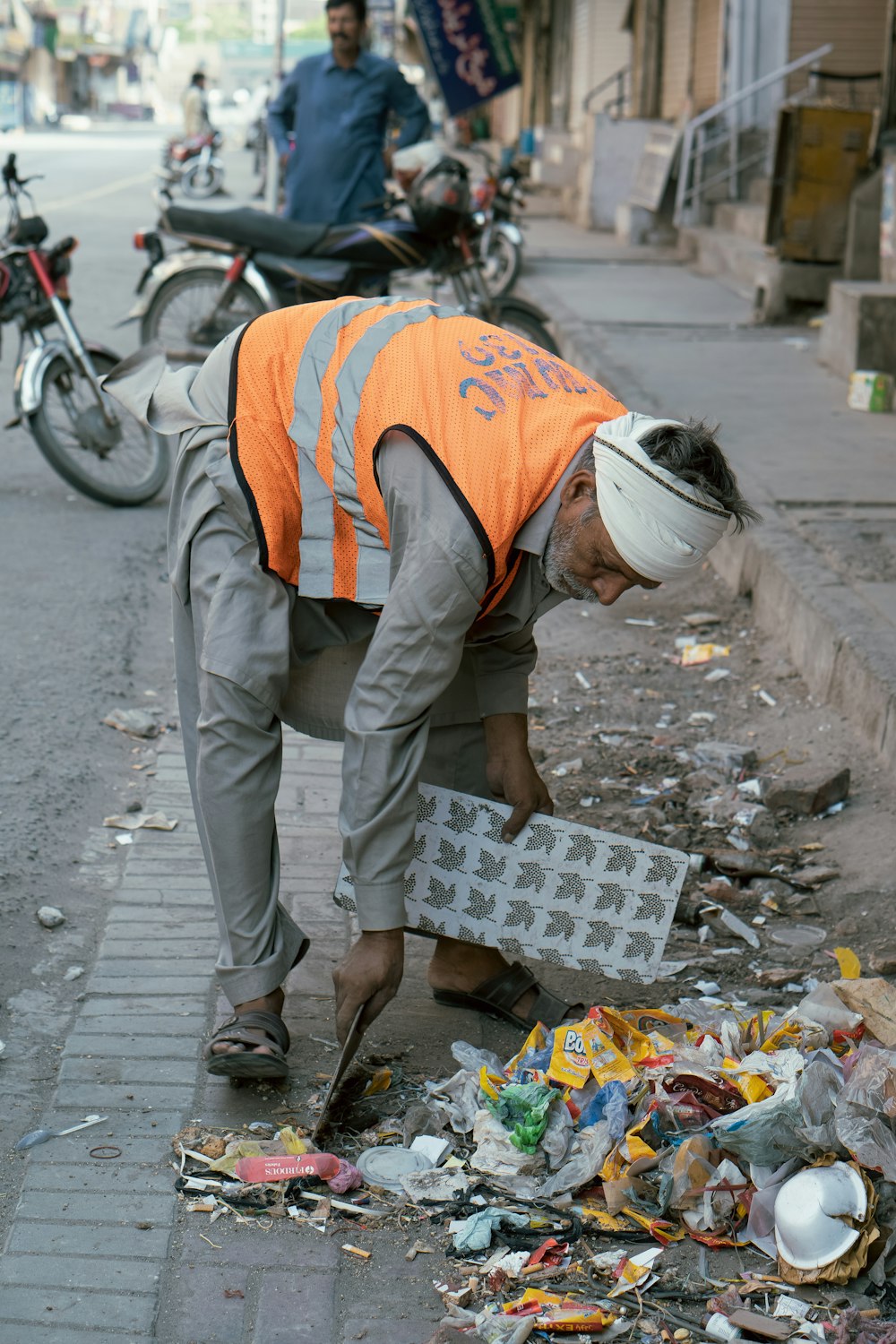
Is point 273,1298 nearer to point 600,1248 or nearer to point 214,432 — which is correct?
point 600,1248

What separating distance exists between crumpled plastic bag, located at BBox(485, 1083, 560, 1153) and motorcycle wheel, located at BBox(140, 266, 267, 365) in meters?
5.88

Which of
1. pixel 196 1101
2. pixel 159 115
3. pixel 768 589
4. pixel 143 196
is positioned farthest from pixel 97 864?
pixel 159 115

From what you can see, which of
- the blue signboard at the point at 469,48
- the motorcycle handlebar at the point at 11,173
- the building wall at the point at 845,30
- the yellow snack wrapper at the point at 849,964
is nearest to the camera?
the yellow snack wrapper at the point at 849,964

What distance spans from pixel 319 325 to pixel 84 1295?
5.10ft

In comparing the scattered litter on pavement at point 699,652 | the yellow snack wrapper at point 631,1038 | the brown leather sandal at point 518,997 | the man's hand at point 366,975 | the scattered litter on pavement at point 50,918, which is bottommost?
the scattered litter on pavement at point 699,652

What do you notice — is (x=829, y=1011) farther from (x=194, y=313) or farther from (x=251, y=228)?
(x=194, y=313)

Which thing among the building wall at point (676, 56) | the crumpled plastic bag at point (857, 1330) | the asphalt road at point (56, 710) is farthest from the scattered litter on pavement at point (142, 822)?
the building wall at point (676, 56)

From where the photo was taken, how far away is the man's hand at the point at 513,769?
2.71 meters

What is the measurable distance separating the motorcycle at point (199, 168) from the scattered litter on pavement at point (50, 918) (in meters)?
22.6

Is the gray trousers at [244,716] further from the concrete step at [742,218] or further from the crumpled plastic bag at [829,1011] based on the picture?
the concrete step at [742,218]

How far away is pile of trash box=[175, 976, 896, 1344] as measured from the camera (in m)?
2.17

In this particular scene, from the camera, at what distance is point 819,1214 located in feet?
7.20

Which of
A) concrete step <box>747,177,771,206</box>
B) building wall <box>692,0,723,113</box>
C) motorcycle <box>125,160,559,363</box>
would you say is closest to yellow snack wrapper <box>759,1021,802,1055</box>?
motorcycle <box>125,160,559,363</box>

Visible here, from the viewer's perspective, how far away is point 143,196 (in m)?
23.6
